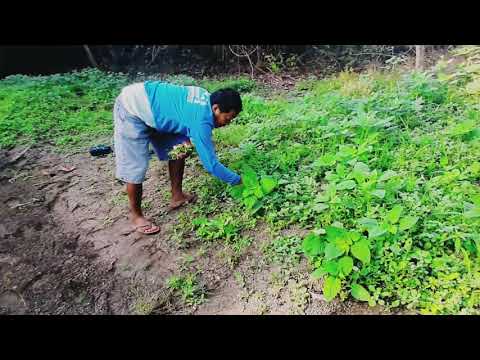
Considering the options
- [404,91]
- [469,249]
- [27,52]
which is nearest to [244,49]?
[404,91]

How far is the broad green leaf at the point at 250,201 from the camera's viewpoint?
2594 millimetres

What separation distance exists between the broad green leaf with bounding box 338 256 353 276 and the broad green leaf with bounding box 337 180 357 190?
0.51 metres

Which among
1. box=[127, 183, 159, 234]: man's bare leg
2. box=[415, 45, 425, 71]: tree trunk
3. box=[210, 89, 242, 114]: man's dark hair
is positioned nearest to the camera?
box=[210, 89, 242, 114]: man's dark hair

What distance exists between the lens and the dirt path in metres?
2.14

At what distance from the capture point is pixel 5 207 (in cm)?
307

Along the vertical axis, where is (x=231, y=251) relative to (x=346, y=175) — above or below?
below

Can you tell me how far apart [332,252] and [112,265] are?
1334 millimetres

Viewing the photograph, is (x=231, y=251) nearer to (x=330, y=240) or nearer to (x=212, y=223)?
(x=212, y=223)

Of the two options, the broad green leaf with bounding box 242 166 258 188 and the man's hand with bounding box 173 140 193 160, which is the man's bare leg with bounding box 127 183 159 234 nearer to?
the man's hand with bounding box 173 140 193 160

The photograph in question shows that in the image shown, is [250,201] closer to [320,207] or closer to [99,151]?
[320,207]

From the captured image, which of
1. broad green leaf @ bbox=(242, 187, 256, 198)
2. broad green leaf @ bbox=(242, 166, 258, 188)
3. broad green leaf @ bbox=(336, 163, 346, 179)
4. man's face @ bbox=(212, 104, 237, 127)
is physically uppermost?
man's face @ bbox=(212, 104, 237, 127)

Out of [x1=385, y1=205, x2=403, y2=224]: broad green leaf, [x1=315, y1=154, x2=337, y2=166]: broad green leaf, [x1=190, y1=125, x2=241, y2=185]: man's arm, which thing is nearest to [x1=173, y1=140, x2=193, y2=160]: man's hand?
[x1=190, y1=125, x2=241, y2=185]: man's arm

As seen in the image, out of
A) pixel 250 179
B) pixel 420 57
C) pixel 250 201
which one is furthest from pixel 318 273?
pixel 420 57

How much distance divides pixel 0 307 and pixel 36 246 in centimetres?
52
